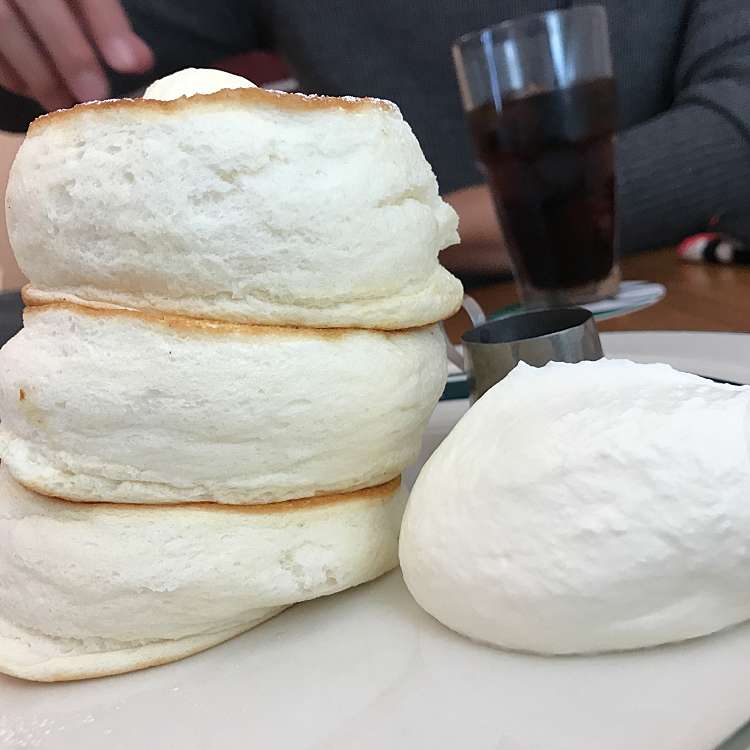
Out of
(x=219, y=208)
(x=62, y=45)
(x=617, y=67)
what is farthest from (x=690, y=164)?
(x=219, y=208)

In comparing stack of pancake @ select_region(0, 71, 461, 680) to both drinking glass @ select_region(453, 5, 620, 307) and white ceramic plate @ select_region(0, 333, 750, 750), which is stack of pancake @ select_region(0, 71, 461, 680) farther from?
drinking glass @ select_region(453, 5, 620, 307)

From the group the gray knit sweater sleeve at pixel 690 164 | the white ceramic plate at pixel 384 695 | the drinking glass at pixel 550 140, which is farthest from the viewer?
the gray knit sweater sleeve at pixel 690 164

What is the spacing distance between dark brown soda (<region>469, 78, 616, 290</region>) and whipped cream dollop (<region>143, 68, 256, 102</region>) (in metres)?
0.79

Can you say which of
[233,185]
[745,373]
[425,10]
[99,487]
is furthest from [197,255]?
[425,10]

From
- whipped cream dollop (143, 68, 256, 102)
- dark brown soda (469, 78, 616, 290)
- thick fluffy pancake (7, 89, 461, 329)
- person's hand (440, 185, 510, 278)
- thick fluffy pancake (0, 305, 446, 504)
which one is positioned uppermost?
whipped cream dollop (143, 68, 256, 102)

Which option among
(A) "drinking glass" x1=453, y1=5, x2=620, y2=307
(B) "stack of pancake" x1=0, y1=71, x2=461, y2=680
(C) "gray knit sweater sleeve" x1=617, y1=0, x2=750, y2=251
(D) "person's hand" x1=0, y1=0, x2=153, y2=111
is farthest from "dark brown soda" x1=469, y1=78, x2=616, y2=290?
(B) "stack of pancake" x1=0, y1=71, x2=461, y2=680

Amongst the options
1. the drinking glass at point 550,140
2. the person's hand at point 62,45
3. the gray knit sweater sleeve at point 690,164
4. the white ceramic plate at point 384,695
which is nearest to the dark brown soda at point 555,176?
the drinking glass at point 550,140

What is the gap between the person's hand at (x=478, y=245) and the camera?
182 centimetres

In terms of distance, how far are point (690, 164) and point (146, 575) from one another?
1.54 m

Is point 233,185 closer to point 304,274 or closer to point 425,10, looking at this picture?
point 304,274

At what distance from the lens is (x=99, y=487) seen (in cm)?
56

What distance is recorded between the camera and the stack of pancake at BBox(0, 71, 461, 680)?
0.54 meters

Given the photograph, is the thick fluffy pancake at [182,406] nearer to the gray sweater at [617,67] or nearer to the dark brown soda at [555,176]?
the dark brown soda at [555,176]

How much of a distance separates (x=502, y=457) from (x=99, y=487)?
28 centimetres
